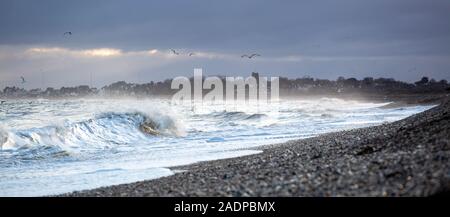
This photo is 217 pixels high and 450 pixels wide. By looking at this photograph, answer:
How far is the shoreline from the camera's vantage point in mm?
6898

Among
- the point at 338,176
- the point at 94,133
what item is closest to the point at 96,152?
the point at 94,133

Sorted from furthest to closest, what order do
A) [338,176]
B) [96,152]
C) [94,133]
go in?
[94,133] < [96,152] < [338,176]

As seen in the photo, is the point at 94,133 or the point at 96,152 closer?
the point at 96,152

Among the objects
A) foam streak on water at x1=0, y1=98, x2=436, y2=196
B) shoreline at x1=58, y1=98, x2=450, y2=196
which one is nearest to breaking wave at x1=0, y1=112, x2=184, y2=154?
foam streak on water at x1=0, y1=98, x2=436, y2=196

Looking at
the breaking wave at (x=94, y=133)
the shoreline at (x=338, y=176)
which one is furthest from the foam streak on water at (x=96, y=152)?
the shoreline at (x=338, y=176)

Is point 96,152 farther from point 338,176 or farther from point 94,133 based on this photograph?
point 338,176

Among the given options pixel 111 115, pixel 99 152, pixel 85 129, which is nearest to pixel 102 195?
pixel 99 152

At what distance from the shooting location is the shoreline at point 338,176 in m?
6.90

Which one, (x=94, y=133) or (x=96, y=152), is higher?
(x=94, y=133)

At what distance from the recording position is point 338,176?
25.7 feet

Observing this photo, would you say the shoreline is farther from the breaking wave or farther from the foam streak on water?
the breaking wave
